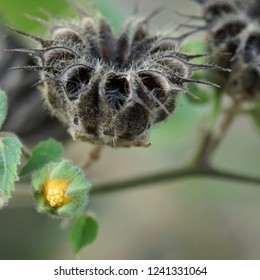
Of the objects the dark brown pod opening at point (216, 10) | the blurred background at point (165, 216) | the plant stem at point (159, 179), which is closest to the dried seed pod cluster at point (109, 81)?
the dark brown pod opening at point (216, 10)

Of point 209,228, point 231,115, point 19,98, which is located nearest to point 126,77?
point 231,115

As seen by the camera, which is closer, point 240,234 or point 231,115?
point 231,115

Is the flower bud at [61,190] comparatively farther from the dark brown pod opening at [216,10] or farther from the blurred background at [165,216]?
the blurred background at [165,216]

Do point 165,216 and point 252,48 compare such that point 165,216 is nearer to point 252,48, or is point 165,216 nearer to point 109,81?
point 252,48

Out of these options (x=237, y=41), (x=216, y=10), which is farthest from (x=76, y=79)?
(x=216, y=10)

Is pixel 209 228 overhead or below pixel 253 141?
below
